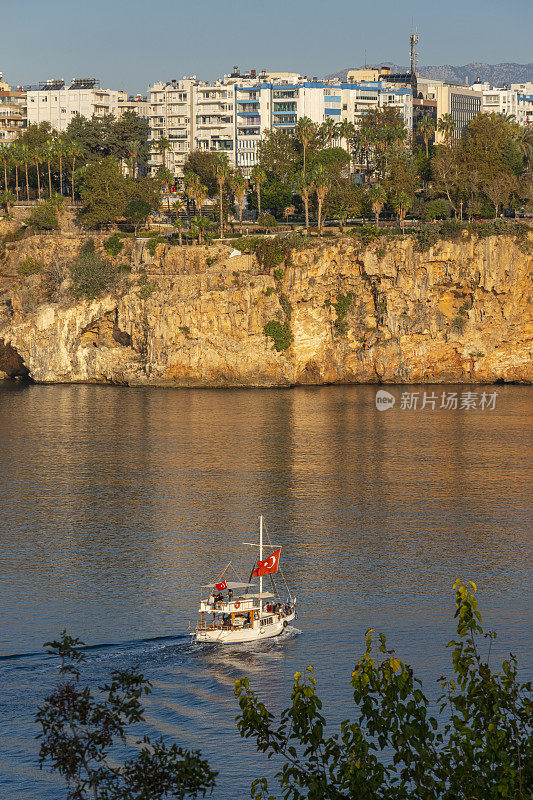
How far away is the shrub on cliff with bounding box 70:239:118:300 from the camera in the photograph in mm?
129625

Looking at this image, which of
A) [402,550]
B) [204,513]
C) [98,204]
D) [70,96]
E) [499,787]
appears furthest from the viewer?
[70,96]

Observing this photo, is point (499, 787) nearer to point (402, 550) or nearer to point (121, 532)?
point (402, 550)

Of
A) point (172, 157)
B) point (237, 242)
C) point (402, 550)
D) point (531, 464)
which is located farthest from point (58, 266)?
point (402, 550)

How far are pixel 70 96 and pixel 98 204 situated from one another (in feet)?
229

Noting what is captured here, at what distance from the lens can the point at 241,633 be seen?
4756 centimetres

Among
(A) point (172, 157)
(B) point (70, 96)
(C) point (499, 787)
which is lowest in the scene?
(C) point (499, 787)

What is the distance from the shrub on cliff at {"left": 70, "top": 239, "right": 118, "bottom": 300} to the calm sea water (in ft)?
67.3

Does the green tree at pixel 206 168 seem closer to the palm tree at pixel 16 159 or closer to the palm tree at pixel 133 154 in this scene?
the palm tree at pixel 133 154

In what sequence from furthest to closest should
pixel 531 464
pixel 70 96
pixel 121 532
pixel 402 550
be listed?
pixel 70 96 → pixel 531 464 → pixel 121 532 → pixel 402 550

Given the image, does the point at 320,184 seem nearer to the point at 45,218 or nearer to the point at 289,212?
the point at 289,212

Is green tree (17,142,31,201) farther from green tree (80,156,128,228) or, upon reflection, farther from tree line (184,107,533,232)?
tree line (184,107,533,232)

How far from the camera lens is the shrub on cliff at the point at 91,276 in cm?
12962

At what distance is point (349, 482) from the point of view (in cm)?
7875

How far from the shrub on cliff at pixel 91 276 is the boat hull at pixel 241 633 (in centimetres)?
8797
